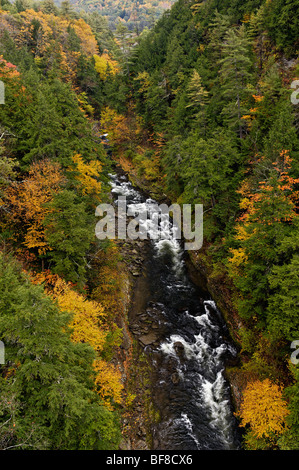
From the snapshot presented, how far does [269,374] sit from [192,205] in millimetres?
18815

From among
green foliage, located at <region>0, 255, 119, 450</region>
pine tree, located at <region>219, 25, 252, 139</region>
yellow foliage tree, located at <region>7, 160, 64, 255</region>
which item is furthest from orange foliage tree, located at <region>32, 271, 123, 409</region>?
pine tree, located at <region>219, 25, 252, 139</region>

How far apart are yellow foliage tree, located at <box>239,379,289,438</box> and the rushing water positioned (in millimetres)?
2371

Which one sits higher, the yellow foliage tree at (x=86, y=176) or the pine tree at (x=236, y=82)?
the pine tree at (x=236, y=82)

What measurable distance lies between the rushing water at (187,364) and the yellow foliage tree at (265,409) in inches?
93.4

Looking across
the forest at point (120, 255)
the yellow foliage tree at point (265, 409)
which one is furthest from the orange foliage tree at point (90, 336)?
the yellow foliage tree at point (265, 409)

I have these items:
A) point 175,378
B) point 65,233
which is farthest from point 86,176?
point 175,378

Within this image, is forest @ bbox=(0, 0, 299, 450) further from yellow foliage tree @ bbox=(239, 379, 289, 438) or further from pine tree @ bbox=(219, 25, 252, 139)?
pine tree @ bbox=(219, 25, 252, 139)

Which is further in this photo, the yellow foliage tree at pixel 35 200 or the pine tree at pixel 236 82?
the pine tree at pixel 236 82

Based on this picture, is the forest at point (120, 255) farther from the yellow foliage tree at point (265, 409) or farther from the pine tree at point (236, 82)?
the pine tree at point (236, 82)

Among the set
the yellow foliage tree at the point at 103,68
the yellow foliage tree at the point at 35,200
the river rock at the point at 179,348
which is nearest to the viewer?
the yellow foliage tree at the point at 35,200

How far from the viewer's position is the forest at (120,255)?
9992 millimetres

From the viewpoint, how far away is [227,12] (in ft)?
137

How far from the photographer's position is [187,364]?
2020 centimetres
